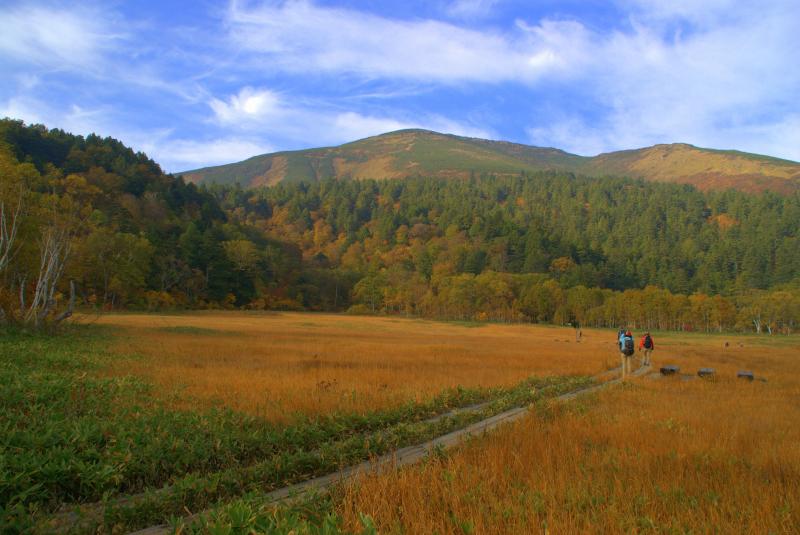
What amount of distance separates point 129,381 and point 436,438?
320 inches

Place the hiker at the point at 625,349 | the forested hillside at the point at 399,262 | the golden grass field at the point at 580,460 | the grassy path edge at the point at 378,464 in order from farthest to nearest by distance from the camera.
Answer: the forested hillside at the point at 399,262 < the hiker at the point at 625,349 < the grassy path edge at the point at 378,464 < the golden grass field at the point at 580,460

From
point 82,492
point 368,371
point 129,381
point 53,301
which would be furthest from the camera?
point 53,301

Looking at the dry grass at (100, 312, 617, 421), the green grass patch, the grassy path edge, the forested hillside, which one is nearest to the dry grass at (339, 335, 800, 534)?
the grassy path edge

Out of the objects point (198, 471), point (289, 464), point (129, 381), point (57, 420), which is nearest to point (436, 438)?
point (289, 464)

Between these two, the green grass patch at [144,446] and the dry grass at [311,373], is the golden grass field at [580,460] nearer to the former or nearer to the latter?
the dry grass at [311,373]

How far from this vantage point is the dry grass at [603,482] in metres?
5.32

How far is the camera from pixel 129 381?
43.1ft

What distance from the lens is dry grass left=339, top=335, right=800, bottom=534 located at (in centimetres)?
532

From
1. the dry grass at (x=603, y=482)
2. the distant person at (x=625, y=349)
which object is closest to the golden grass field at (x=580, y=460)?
the dry grass at (x=603, y=482)

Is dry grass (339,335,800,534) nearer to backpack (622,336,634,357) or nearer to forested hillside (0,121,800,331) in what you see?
backpack (622,336,634,357)

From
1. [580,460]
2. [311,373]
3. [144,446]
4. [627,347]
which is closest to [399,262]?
[627,347]

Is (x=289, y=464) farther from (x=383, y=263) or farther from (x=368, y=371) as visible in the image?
(x=383, y=263)

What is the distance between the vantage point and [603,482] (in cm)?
658

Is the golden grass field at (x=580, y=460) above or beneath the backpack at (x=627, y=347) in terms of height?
above
